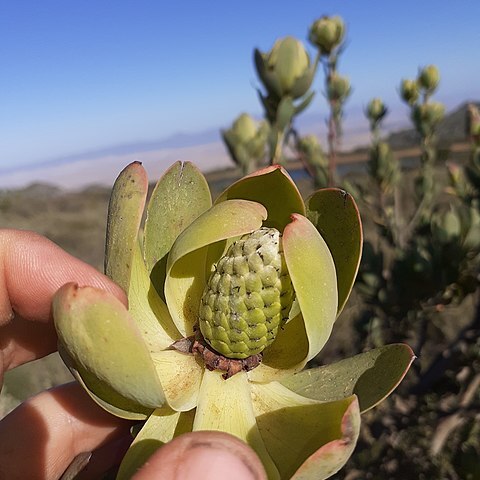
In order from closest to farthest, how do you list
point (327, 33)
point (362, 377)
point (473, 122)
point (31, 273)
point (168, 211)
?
point (362, 377) < point (168, 211) < point (31, 273) < point (327, 33) < point (473, 122)

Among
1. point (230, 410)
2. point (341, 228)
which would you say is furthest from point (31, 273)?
point (341, 228)

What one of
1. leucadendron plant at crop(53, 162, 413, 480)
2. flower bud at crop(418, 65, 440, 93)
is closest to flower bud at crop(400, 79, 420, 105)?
flower bud at crop(418, 65, 440, 93)

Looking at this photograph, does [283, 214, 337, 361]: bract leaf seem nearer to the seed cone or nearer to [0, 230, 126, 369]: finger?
the seed cone

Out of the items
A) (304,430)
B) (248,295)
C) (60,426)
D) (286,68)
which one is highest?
(286,68)

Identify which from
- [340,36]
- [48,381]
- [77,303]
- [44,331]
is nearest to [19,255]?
[44,331]

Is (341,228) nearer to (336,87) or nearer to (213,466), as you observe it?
(213,466)

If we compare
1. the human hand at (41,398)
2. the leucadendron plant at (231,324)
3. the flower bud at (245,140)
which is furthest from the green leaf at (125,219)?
the flower bud at (245,140)

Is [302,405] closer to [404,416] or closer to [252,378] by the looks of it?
[252,378]

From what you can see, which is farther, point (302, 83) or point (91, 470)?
point (302, 83)
